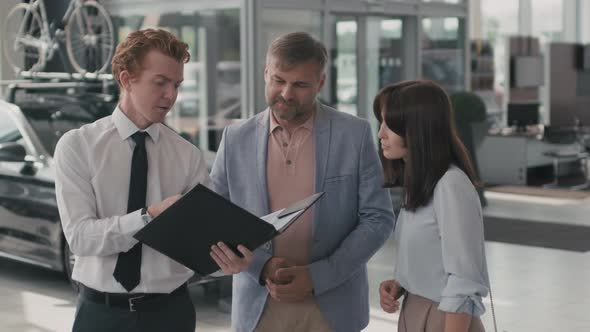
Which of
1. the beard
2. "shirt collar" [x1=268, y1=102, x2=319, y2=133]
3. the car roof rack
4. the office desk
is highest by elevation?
the car roof rack

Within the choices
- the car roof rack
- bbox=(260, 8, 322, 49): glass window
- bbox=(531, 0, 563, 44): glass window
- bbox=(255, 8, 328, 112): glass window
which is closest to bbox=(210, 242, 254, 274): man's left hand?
bbox=(255, 8, 328, 112): glass window

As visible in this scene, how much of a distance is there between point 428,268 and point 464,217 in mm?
196

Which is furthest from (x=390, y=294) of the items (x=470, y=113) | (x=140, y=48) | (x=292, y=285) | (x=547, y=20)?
(x=547, y=20)

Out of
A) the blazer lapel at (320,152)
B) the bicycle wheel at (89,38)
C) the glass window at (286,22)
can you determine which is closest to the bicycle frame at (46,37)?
the bicycle wheel at (89,38)

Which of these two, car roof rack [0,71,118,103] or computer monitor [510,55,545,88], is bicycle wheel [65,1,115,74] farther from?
computer monitor [510,55,545,88]

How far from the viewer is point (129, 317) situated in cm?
245

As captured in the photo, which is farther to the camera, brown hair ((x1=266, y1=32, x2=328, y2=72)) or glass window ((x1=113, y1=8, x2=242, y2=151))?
glass window ((x1=113, y1=8, x2=242, y2=151))

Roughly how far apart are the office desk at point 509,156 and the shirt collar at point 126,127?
10.4 meters

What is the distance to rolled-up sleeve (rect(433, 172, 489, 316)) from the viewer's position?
2393mm

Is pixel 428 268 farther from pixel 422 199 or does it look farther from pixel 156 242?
pixel 156 242

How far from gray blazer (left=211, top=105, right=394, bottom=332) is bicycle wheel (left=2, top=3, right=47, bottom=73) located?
26.2ft

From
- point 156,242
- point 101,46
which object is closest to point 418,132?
point 156,242

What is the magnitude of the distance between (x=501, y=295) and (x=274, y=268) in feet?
13.6

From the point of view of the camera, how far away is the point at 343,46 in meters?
Result: 10.5
